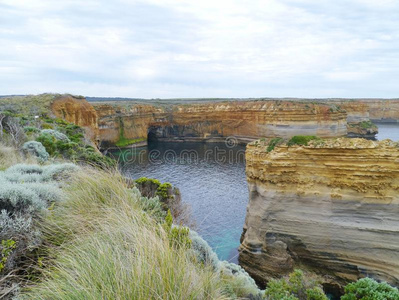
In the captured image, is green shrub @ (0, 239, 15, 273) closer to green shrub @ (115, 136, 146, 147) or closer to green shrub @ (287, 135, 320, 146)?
green shrub @ (287, 135, 320, 146)

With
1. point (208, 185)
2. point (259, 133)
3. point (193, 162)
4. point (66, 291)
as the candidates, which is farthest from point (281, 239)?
point (259, 133)

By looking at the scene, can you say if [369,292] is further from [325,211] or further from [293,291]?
[325,211]

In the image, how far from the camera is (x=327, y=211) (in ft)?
40.9

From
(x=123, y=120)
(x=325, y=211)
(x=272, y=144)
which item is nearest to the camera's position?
(x=325, y=211)

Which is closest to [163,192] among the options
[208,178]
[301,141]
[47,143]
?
[47,143]

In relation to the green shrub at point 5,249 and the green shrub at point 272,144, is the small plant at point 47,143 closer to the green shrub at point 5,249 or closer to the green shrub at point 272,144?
the green shrub at point 272,144

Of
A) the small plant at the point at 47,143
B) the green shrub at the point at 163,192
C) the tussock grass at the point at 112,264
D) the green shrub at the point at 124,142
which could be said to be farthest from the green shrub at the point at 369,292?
the green shrub at the point at 124,142

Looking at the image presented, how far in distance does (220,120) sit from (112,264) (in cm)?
5683

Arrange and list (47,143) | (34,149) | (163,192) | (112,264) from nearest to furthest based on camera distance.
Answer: (112,264) → (34,149) → (163,192) → (47,143)

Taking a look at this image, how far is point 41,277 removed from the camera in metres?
2.92

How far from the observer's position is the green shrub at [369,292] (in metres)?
6.41

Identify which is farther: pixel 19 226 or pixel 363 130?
pixel 363 130

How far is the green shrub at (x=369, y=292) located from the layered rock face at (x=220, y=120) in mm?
42520

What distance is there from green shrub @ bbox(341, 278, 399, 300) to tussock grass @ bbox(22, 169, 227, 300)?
491cm
